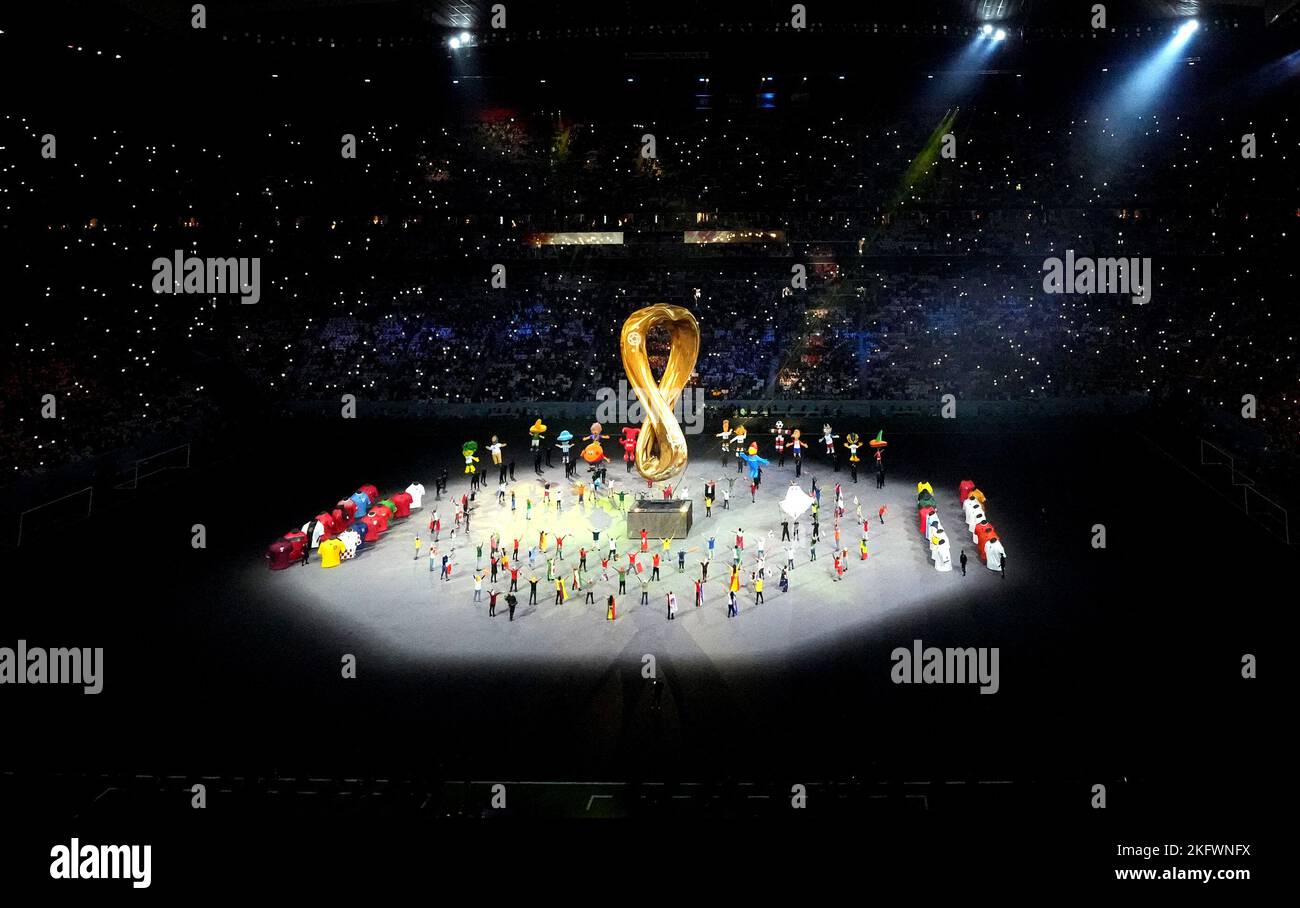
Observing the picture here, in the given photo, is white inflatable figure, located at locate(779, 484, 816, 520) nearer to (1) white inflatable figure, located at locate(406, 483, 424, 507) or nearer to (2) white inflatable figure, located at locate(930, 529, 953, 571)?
(2) white inflatable figure, located at locate(930, 529, 953, 571)

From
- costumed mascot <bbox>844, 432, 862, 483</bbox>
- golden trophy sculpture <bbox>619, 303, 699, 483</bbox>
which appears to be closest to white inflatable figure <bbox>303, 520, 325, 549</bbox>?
golden trophy sculpture <bbox>619, 303, 699, 483</bbox>

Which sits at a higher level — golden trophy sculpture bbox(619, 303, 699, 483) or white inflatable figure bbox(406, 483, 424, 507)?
golden trophy sculpture bbox(619, 303, 699, 483)

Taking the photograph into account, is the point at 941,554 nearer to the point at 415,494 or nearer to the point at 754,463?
the point at 754,463

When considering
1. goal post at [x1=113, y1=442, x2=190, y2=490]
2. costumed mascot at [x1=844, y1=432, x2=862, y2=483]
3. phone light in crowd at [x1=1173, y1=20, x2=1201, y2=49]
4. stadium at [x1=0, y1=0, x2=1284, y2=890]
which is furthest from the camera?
phone light in crowd at [x1=1173, y1=20, x2=1201, y2=49]

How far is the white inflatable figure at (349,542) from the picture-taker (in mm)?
21141

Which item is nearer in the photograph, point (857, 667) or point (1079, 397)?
point (857, 667)

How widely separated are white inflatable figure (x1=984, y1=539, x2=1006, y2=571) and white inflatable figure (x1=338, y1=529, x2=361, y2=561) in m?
15.3

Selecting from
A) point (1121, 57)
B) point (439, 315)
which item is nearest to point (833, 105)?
point (1121, 57)

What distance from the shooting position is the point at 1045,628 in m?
16.8

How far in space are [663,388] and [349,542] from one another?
9.03 meters

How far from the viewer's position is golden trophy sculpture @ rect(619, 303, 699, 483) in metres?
22.2

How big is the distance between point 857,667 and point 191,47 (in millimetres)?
34707
